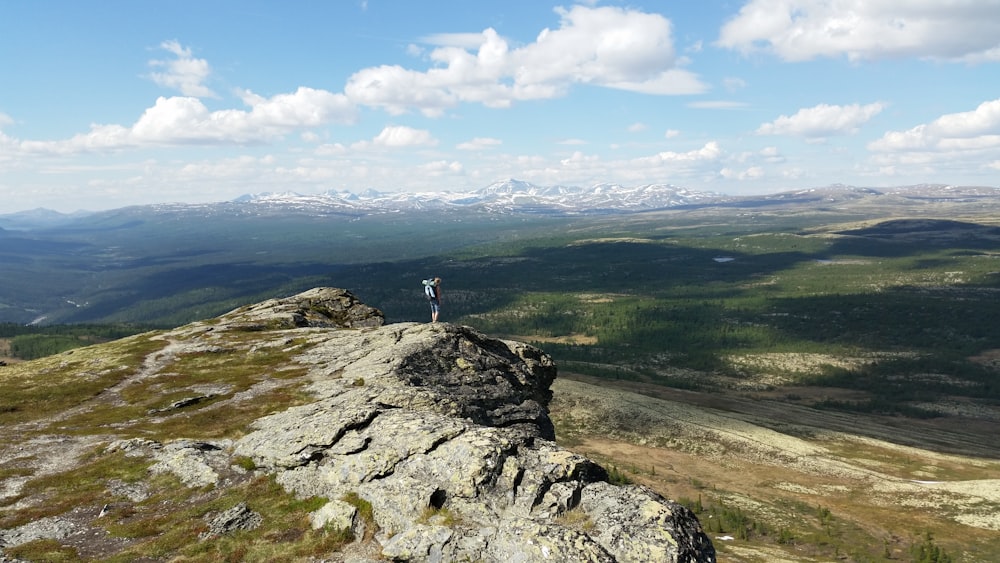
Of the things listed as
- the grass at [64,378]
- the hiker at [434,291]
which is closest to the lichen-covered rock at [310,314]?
the grass at [64,378]

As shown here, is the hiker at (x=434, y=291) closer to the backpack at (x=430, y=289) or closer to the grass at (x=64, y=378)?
the backpack at (x=430, y=289)

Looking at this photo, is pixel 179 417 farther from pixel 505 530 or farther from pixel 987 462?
pixel 987 462

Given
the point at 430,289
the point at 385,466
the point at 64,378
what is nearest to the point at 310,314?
Answer: the point at 64,378

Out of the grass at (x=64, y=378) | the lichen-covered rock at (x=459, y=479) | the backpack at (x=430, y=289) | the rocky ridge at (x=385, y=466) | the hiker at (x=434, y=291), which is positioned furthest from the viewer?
the backpack at (x=430, y=289)

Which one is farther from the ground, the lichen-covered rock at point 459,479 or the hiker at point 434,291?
the hiker at point 434,291

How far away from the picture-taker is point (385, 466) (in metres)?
26.1

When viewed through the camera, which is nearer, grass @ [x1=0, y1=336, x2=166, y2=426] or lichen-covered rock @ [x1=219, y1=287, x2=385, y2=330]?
grass @ [x1=0, y1=336, x2=166, y2=426]

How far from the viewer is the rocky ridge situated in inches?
838

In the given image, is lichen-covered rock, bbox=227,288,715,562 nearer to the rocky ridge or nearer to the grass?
the rocky ridge

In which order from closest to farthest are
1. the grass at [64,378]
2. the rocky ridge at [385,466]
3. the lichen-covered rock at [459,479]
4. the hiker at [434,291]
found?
the lichen-covered rock at [459,479]
the rocky ridge at [385,466]
the grass at [64,378]
the hiker at [434,291]

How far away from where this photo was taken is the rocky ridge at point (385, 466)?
2130cm

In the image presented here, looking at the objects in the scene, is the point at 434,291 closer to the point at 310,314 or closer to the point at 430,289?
the point at 430,289

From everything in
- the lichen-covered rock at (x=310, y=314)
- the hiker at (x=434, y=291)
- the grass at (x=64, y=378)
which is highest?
the hiker at (x=434, y=291)

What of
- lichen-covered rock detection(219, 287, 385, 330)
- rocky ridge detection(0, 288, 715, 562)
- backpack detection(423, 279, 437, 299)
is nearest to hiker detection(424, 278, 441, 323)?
backpack detection(423, 279, 437, 299)
